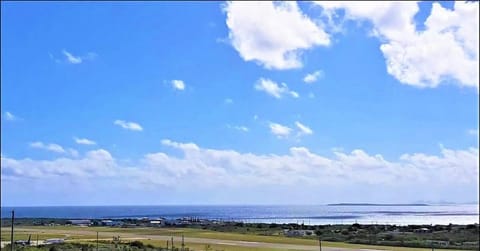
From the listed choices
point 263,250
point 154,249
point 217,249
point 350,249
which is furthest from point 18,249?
point 350,249

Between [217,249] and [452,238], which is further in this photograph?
[452,238]

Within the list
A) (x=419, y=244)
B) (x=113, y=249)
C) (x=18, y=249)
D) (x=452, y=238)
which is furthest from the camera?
(x=452, y=238)

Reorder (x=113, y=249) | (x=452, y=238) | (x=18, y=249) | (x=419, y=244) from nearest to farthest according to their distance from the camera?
(x=18, y=249) → (x=113, y=249) → (x=419, y=244) → (x=452, y=238)

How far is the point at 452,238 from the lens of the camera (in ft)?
179

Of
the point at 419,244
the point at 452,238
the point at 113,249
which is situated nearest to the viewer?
the point at 113,249

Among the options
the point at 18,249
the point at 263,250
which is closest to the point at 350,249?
the point at 263,250

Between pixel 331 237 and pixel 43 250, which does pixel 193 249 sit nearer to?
pixel 43 250

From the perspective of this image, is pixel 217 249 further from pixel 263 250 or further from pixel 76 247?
pixel 76 247

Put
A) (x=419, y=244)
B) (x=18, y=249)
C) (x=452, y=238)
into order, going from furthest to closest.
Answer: (x=452, y=238)
(x=419, y=244)
(x=18, y=249)

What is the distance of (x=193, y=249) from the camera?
39.1 meters

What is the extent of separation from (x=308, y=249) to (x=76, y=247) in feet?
49.9

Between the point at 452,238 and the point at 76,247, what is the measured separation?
112ft

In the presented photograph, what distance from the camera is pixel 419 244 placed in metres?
46.2

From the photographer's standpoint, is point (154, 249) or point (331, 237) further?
point (331, 237)
